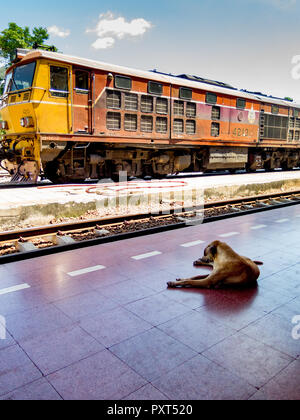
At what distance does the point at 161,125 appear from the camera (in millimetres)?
12961

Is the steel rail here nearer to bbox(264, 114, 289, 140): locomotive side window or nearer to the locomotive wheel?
the locomotive wheel

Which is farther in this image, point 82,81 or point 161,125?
point 161,125

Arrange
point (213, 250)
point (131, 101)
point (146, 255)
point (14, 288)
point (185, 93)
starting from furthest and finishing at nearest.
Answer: point (185, 93)
point (131, 101)
point (146, 255)
point (213, 250)
point (14, 288)

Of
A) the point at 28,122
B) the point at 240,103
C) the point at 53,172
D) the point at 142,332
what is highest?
the point at 240,103

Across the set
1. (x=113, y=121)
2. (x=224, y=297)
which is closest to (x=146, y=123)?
(x=113, y=121)

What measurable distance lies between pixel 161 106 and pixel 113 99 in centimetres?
229

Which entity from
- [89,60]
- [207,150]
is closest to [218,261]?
[89,60]

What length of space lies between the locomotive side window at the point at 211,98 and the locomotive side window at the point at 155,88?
2.88 meters

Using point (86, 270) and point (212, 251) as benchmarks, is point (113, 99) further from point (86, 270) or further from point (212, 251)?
point (212, 251)

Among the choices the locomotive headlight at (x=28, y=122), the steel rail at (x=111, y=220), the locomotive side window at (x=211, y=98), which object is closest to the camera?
the steel rail at (x=111, y=220)

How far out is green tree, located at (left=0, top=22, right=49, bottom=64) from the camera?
24812 mm

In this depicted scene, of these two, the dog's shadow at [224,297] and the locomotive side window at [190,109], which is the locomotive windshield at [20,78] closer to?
the locomotive side window at [190,109]

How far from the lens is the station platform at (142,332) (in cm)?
216

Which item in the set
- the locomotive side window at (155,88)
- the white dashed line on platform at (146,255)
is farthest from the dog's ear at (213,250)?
the locomotive side window at (155,88)
